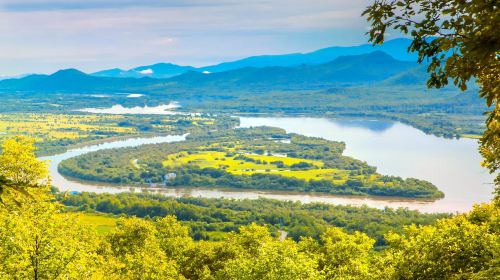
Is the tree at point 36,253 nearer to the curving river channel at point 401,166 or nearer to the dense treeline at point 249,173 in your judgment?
the curving river channel at point 401,166

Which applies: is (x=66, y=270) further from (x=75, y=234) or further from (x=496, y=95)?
(x=496, y=95)

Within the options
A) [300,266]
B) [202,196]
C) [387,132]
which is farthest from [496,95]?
[387,132]

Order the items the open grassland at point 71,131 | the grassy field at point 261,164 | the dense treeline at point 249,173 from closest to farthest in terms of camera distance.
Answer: the dense treeline at point 249,173, the grassy field at point 261,164, the open grassland at point 71,131

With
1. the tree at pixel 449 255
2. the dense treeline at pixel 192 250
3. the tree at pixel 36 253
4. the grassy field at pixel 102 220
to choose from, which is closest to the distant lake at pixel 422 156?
the dense treeline at pixel 192 250

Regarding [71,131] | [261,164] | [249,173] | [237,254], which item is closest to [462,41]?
[237,254]

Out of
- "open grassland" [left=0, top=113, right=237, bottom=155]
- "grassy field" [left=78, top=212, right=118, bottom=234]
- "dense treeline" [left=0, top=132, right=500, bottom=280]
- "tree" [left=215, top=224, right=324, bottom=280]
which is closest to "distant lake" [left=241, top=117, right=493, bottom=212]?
"dense treeline" [left=0, top=132, right=500, bottom=280]

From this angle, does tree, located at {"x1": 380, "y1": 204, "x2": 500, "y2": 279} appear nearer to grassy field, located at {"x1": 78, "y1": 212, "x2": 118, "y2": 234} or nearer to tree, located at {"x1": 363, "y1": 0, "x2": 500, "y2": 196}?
tree, located at {"x1": 363, "y1": 0, "x2": 500, "y2": 196}

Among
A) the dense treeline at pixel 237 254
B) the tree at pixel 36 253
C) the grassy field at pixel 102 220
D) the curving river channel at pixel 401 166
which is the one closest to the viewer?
the tree at pixel 36 253

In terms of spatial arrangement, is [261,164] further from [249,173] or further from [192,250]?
[192,250]
